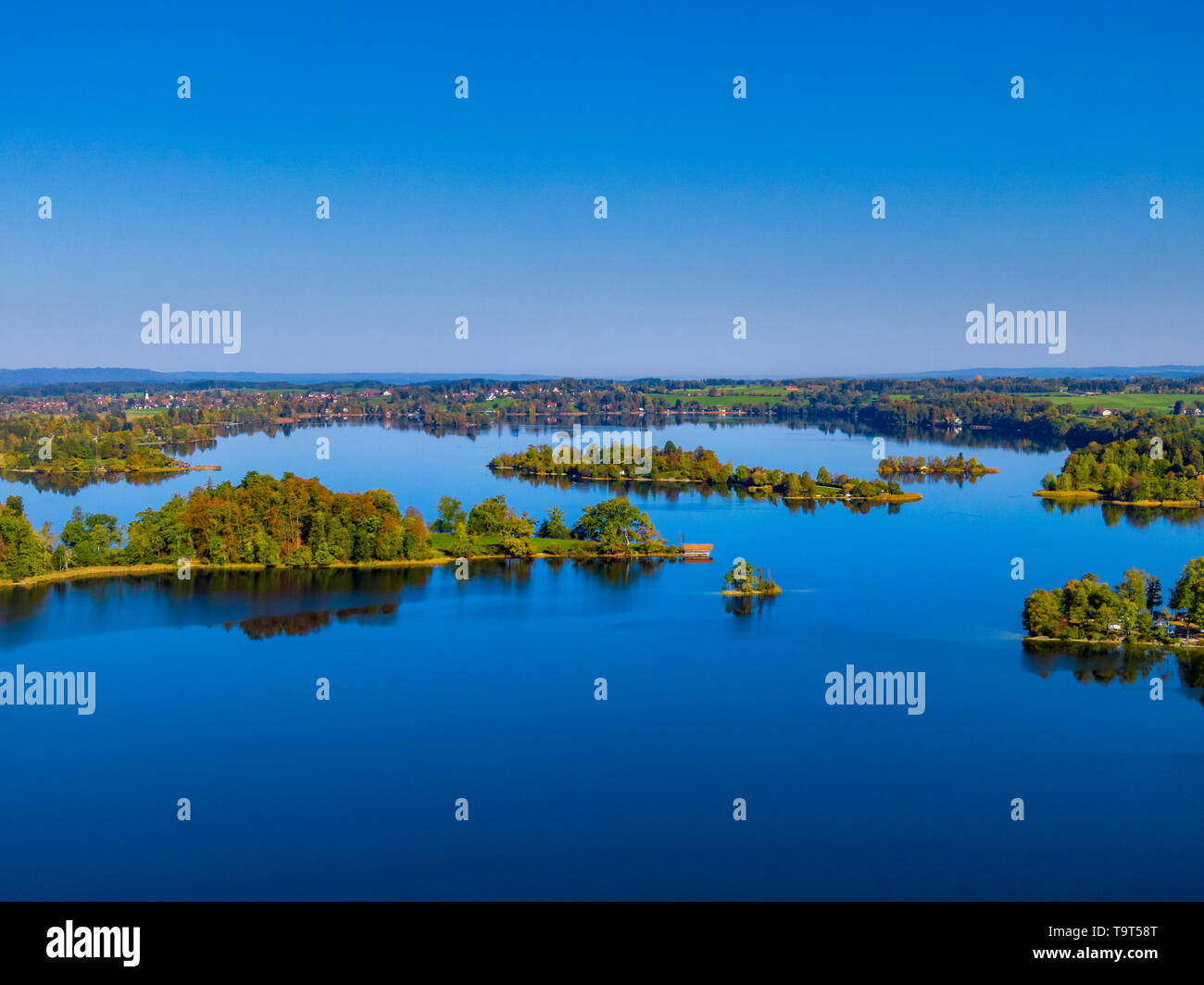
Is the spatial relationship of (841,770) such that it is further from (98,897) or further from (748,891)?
(98,897)

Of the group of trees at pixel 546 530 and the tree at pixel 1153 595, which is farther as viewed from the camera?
the group of trees at pixel 546 530

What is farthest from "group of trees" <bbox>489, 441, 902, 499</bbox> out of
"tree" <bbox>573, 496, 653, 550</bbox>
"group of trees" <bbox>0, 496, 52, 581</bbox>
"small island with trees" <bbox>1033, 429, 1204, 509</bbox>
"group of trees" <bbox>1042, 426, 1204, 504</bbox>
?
"group of trees" <bbox>0, 496, 52, 581</bbox>

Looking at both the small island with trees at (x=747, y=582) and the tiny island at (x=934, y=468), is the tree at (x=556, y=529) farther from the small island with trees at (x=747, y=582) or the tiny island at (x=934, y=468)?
the tiny island at (x=934, y=468)

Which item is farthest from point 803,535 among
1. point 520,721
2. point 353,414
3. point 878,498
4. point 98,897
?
point 353,414

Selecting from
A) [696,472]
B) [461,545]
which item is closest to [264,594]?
[461,545]
